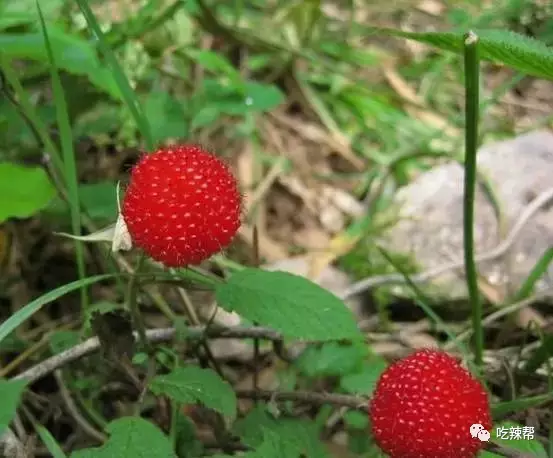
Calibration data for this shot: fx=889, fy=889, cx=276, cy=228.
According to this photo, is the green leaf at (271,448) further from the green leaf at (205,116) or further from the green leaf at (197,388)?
the green leaf at (205,116)

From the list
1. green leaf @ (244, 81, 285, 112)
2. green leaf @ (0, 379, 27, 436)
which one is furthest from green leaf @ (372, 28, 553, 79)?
green leaf @ (244, 81, 285, 112)

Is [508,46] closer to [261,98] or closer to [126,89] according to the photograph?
[126,89]

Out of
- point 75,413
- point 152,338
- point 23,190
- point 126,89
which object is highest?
point 126,89

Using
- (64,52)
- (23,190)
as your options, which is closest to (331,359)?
(23,190)

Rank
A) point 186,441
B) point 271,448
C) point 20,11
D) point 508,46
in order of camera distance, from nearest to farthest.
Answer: point 508,46 < point 271,448 < point 186,441 < point 20,11

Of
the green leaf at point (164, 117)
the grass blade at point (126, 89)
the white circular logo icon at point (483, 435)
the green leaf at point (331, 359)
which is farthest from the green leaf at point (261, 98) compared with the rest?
the white circular logo icon at point (483, 435)

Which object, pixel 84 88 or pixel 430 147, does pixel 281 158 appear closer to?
pixel 430 147
